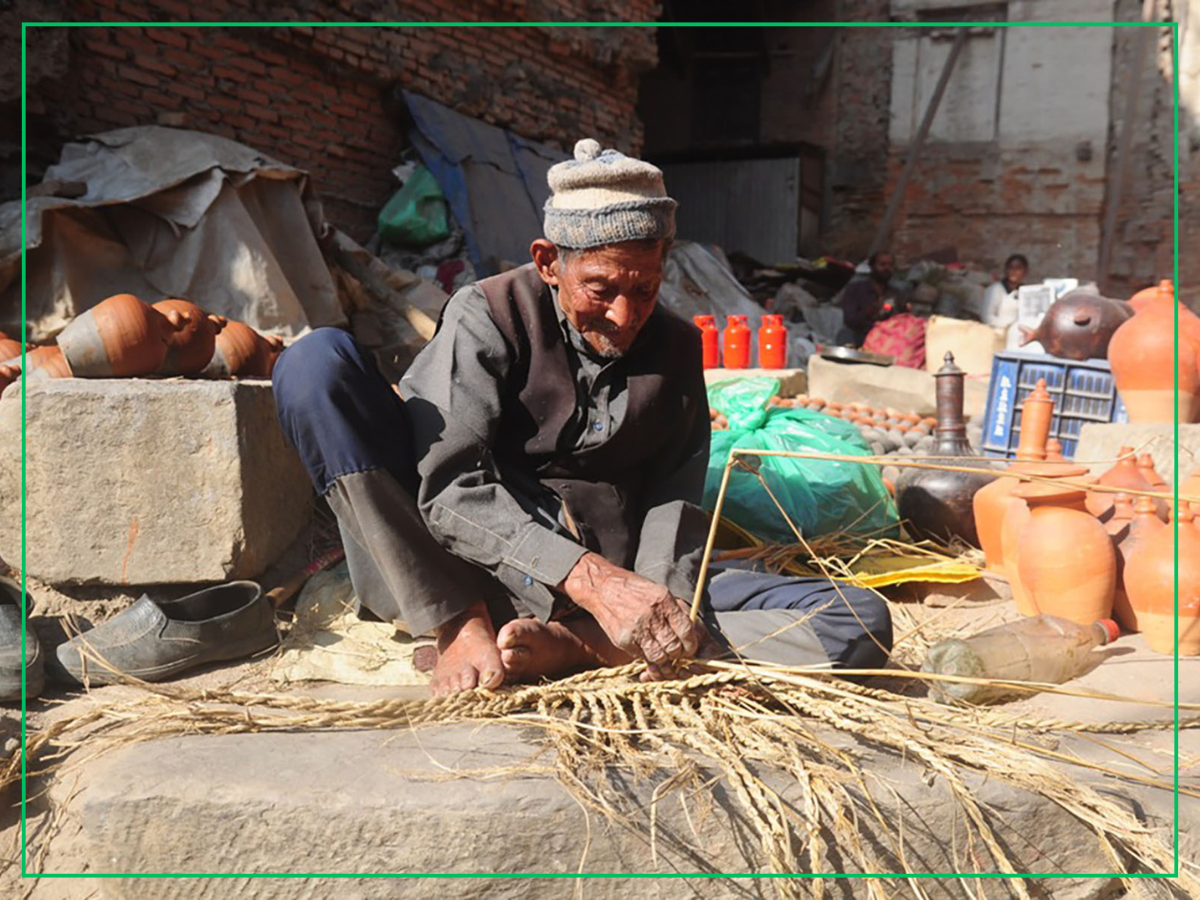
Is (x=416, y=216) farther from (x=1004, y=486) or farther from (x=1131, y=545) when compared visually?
(x=1131, y=545)

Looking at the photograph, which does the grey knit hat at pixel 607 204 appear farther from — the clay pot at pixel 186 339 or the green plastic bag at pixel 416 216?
the green plastic bag at pixel 416 216

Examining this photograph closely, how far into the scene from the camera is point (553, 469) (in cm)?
240

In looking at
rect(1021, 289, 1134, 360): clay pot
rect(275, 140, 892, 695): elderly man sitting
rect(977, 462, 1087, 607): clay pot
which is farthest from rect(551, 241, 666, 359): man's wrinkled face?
rect(1021, 289, 1134, 360): clay pot

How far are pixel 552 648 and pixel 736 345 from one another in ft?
14.4

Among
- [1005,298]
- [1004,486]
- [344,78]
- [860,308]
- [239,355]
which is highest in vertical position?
[344,78]

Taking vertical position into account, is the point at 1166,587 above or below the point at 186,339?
below

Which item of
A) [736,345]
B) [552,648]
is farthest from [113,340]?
[736,345]

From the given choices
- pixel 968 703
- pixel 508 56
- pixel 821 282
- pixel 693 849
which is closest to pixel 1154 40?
pixel 821 282

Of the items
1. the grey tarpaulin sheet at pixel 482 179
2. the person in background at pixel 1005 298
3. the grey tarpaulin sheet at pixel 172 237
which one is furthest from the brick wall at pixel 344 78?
the person in background at pixel 1005 298

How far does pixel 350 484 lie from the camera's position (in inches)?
85.1

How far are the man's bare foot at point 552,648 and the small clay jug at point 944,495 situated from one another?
6.89 feet

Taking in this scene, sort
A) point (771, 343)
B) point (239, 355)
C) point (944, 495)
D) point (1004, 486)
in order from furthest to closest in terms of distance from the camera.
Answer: point (771, 343) < point (944, 495) < point (239, 355) < point (1004, 486)

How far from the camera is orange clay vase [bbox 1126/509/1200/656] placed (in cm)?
270

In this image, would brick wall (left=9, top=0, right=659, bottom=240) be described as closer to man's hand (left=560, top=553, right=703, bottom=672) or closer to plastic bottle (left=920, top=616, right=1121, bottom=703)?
man's hand (left=560, top=553, right=703, bottom=672)
